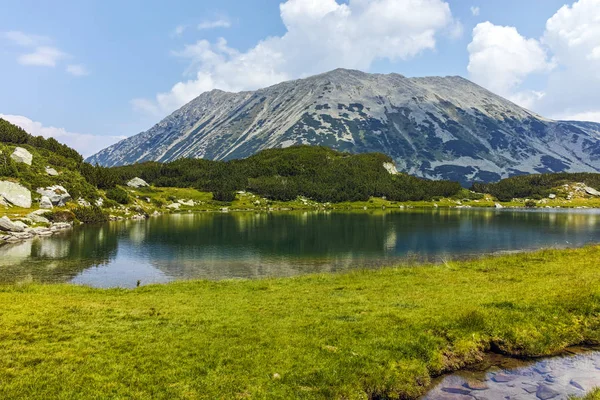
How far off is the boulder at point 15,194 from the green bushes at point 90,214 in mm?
17707

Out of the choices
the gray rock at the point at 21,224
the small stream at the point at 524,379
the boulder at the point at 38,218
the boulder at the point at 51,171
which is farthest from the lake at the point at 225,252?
the boulder at the point at 51,171

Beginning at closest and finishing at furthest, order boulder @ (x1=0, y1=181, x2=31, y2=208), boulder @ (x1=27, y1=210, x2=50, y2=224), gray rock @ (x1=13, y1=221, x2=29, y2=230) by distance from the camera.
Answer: gray rock @ (x1=13, y1=221, x2=29, y2=230), boulder @ (x1=27, y1=210, x2=50, y2=224), boulder @ (x1=0, y1=181, x2=31, y2=208)

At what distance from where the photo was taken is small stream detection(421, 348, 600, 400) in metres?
16.0

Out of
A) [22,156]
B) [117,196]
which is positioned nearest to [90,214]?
[22,156]

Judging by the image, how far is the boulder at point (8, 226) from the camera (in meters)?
87.1

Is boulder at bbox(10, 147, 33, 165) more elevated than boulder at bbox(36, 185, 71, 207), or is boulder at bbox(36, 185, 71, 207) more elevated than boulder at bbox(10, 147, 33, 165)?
boulder at bbox(10, 147, 33, 165)

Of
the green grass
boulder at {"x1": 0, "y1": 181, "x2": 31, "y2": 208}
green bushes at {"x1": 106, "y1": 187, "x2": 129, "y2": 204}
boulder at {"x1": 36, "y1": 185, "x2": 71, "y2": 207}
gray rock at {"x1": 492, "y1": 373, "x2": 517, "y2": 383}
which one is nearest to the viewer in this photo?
the green grass

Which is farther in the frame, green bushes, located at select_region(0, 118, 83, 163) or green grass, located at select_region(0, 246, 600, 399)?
green bushes, located at select_region(0, 118, 83, 163)

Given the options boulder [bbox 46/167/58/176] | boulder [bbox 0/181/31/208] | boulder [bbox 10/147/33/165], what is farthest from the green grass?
boulder [bbox 10/147/33/165]

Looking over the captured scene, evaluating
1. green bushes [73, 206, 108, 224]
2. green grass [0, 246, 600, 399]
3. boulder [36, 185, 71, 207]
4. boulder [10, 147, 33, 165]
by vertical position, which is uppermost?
boulder [10, 147, 33, 165]

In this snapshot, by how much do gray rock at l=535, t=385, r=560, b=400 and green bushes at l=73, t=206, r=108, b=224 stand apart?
14424 cm

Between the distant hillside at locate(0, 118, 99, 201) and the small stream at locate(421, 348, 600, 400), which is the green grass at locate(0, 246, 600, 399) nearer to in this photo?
the small stream at locate(421, 348, 600, 400)

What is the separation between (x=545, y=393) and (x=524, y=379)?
163 centimetres

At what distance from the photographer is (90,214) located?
135 m
